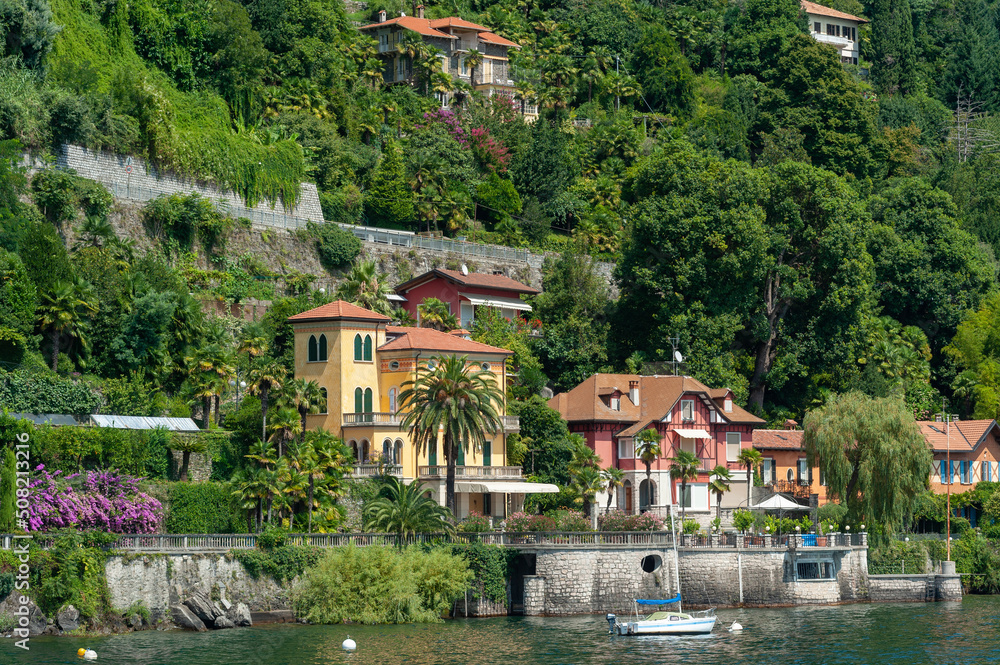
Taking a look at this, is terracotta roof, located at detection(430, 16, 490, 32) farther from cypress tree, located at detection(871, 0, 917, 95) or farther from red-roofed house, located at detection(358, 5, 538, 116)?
cypress tree, located at detection(871, 0, 917, 95)

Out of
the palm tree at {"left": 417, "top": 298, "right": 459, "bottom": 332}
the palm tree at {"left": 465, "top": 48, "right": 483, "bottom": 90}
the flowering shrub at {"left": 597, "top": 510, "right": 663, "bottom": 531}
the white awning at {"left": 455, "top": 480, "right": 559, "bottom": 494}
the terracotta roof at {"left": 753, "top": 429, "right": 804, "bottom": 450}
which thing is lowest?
the flowering shrub at {"left": 597, "top": 510, "right": 663, "bottom": 531}

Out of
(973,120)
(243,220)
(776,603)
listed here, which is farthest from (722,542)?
(973,120)

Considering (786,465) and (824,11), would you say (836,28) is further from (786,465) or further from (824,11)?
(786,465)

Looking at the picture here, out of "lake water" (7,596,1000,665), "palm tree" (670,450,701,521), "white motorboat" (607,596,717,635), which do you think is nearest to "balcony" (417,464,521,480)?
"palm tree" (670,450,701,521)

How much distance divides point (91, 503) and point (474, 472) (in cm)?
2163

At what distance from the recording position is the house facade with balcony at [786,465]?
91.1 meters

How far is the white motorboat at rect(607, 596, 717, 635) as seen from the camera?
60750mm

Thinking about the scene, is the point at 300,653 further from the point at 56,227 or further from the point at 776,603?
the point at 56,227

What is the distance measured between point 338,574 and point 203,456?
10863mm

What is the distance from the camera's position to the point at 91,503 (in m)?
59.8

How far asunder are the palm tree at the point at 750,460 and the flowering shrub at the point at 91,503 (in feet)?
121

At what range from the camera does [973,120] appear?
6043 inches

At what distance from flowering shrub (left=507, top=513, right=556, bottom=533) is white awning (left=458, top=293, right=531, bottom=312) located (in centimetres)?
2717

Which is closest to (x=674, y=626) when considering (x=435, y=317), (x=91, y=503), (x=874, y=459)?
(x=874, y=459)
